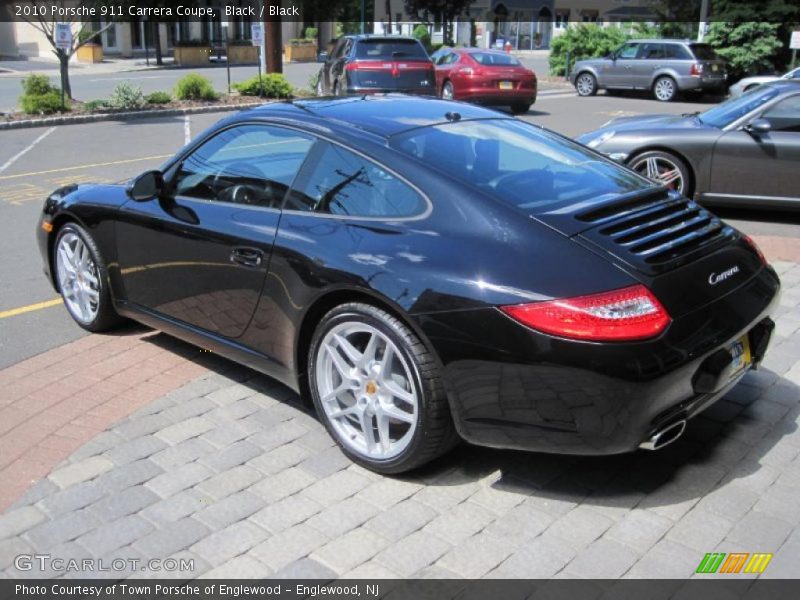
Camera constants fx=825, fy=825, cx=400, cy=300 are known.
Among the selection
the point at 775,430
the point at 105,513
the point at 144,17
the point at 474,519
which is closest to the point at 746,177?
the point at 775,430

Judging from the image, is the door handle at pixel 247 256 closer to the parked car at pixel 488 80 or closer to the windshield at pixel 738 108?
the windshield at pixel 738 108

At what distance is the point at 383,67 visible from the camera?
16.8 meters

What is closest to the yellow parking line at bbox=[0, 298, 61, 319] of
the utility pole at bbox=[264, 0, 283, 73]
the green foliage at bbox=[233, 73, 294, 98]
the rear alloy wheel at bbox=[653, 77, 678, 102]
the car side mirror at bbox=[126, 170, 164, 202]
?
the car side mirror at bbox=[126, 170, 164, 202]

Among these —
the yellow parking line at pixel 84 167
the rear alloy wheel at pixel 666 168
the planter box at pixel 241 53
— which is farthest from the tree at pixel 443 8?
the rear alloy wheel at pixel 666 168

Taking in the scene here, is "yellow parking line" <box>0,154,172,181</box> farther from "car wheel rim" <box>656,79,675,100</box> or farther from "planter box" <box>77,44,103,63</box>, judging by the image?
"planter box" <box>77,44,103,63</box>

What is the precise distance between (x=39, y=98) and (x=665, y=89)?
16.9 metres

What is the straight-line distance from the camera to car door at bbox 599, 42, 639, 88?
80.6 ft

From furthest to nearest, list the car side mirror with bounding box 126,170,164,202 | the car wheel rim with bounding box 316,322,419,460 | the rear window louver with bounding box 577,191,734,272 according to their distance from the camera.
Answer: the car side mirror with bounding box 126,170,164,202 < the car wheel rim with bounding box 316,322,419,460 < the rear window louver with bounding box 577,191,734,272

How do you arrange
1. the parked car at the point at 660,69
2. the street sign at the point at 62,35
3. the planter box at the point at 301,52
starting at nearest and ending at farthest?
1. the street sign at the point at 62,35
2. the parked car at the point at 660,69
3. the planter box at the point at 301,52

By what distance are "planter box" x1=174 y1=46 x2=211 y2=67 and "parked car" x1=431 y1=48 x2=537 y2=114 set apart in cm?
2118

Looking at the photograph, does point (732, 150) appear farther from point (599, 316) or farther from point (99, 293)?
point (99, 293)

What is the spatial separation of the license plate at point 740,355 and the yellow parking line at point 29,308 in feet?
14.7

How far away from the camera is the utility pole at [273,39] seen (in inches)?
896
